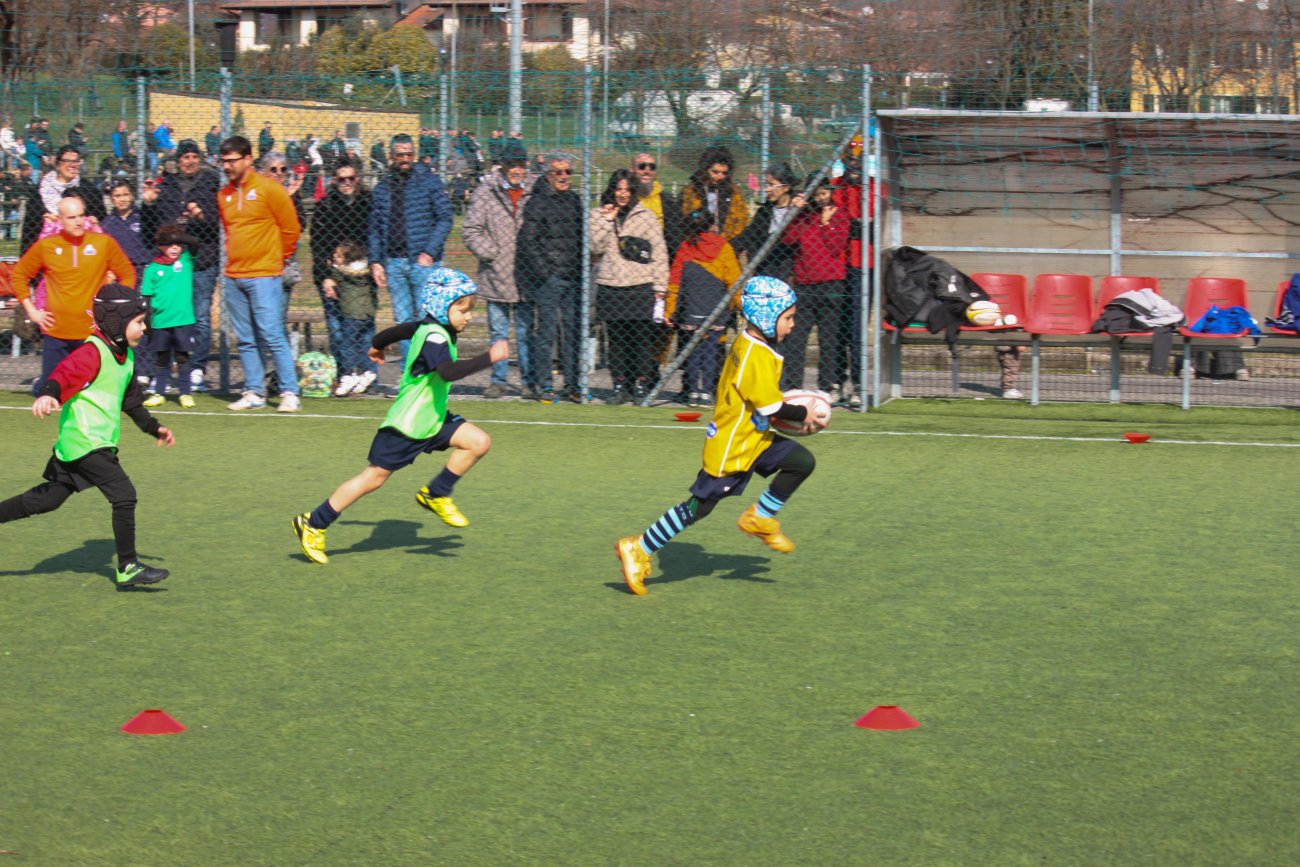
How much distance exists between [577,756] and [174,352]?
951cm

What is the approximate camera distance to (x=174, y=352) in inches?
539

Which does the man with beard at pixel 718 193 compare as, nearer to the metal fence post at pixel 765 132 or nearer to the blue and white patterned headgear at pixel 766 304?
the metal fence post at pixel 765 132

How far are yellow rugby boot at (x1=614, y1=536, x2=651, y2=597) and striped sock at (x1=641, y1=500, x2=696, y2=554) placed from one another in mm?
51

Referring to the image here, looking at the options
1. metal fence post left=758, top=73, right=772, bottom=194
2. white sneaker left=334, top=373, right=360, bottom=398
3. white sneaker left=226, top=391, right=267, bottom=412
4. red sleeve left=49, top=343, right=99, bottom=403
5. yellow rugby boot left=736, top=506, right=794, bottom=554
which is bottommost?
yellow rugby boot left=736, top=506, right=794, bottom=554

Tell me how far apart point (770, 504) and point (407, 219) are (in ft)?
22.4

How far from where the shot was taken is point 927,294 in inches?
528

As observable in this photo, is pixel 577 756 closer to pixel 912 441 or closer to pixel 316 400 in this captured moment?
pixel 912 441

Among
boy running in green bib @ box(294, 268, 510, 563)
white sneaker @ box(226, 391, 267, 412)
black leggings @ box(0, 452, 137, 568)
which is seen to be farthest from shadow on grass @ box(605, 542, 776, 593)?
white sneaker @ box(226, 391, 267, 412)

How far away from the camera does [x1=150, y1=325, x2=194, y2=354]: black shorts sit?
1345 cm

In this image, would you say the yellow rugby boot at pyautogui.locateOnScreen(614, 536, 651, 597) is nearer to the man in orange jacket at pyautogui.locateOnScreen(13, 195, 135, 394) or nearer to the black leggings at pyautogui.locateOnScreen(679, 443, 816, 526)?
the black leggings at pyautogui.locateOnScreen(679, 443, 816, 526)

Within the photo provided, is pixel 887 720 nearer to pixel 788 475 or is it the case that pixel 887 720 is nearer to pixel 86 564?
pixel 788 475

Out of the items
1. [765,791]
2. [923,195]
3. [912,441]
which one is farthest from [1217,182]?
[765,791]

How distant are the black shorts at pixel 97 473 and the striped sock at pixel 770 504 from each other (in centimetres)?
297

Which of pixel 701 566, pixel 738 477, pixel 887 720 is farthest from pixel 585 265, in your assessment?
pixel 887 720
